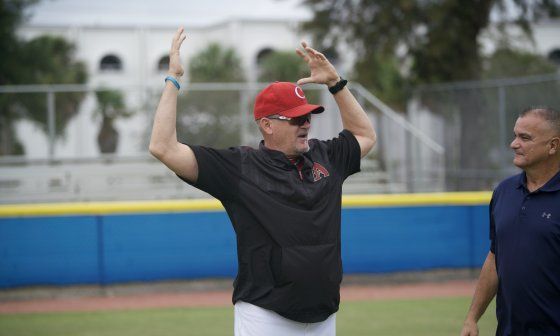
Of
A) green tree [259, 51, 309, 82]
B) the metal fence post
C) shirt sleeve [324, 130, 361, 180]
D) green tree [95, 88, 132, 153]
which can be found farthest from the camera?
green tree [259, 51, 309, 82]

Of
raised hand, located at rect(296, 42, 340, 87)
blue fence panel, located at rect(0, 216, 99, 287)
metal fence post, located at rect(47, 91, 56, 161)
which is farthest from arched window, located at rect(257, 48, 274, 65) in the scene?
raised hand, located at rect(296, 42, 340, 87)

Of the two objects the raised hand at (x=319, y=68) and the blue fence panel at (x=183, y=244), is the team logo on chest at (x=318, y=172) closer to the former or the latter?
the raised hand at (x=319, y=68)

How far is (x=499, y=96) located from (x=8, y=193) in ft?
30.5

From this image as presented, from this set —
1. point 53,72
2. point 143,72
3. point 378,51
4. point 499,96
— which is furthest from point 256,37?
point 499,96

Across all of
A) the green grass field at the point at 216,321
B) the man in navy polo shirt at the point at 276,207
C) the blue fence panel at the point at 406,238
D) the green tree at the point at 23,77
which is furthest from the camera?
the green tree at the point at 23,77

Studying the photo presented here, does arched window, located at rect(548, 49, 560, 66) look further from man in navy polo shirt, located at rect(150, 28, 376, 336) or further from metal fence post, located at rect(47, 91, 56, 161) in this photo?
man in navy polo shirt, located at rect(150, 28, 376, 336)

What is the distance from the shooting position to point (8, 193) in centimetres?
1334

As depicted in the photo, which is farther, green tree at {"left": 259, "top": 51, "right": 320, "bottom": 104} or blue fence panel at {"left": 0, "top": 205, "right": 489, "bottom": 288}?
green tree at {"left": 259, "top": 51, "right": 320, "bottom": 104}

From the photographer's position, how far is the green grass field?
7.80 m

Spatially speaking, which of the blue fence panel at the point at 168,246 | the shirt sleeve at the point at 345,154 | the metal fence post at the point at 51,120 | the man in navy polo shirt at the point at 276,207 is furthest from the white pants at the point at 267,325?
the metal fence post at the point at 51,120

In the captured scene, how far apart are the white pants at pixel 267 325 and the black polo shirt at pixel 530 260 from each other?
0.93m

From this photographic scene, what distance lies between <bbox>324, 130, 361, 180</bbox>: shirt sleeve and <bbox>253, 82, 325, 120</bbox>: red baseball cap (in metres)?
0.30

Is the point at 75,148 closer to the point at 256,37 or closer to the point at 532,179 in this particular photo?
the point at 532,179

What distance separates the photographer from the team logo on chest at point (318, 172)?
12.5 feet
